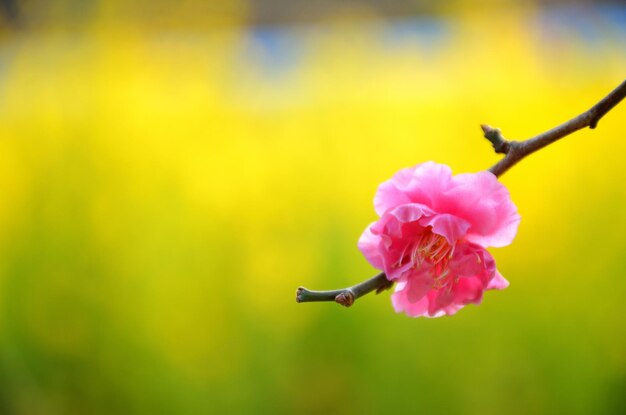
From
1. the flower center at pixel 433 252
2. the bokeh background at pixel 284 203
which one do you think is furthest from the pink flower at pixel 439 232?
the bokeh background at pixel 284 203

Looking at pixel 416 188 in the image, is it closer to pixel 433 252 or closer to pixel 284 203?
pixel 433 252

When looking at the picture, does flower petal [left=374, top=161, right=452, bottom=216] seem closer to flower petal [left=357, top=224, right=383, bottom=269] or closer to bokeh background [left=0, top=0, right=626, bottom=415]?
flower petal [left=357, top=224, right=383, bottom=269]

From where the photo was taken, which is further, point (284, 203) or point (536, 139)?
point (284, 203)

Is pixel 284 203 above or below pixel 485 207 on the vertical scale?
above

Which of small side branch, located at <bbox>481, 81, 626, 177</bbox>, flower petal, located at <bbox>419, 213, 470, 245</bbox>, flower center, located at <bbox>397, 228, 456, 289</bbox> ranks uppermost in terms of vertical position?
small side branch, located at <bbox>481, 81, 626, 177</bbox>

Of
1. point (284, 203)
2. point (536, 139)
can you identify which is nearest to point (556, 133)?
point (536, 139)

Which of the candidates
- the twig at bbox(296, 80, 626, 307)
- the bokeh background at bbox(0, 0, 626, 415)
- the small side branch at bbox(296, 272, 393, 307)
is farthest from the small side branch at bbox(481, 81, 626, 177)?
the bokeh background at bbox(0, 0, 626, 415)
